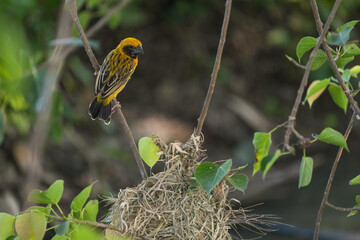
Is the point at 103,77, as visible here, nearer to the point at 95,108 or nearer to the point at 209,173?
the point at 95,108

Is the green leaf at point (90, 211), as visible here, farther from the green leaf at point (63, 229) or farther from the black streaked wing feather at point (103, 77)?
the black streaked wing feather at point (103, 77)

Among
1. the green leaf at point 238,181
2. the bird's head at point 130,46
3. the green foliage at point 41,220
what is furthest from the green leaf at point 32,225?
the bird's head at point 130,46

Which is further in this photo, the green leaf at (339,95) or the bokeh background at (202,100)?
the bokeh background at (202,100)

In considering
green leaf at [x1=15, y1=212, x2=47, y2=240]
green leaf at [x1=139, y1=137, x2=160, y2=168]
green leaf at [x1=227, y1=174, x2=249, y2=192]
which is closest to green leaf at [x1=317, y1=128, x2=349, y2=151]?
green leaf at [x1=227, y1=174, x2=249, y2=192]

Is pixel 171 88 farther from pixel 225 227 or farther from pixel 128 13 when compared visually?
pixel 225 227

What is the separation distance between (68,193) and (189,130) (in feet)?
4.97

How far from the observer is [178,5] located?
19.2 feet

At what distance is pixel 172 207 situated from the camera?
1525 mm

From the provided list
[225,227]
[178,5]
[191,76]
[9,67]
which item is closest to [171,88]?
[191,76]

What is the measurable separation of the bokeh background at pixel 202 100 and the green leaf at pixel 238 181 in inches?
130

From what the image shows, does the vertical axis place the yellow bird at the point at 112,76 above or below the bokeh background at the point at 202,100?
above

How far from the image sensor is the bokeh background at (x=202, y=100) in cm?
494

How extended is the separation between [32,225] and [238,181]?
521 mm

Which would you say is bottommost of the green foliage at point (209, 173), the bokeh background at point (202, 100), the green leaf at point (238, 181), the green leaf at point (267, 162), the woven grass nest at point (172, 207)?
the bokeh background at point (202, 100)
